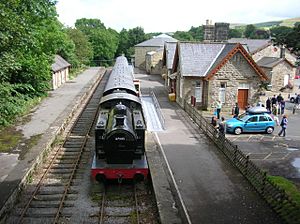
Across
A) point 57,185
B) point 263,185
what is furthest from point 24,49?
point 263,185

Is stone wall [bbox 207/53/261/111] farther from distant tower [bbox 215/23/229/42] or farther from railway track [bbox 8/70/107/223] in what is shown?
railway track [bbox 8/70/107/223]

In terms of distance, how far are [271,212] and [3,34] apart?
42.8 ft

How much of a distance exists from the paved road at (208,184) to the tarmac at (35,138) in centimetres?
588

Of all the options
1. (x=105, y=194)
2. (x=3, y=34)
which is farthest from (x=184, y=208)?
(x=3, y=34)

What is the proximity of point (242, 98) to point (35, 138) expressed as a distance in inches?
671

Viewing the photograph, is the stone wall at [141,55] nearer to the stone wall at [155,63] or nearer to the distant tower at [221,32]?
the stone wall at [155,63]

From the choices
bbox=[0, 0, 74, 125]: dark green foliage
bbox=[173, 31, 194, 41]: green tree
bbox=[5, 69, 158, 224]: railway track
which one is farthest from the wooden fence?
bbox=[173, 31, 194, 41]: green tree

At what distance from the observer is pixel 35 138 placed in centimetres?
2006

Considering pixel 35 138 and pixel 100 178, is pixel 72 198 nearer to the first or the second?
pixel 100 178

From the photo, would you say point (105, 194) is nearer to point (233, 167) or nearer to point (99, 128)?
point (99, 128)

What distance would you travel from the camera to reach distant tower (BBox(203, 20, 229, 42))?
1513 inches

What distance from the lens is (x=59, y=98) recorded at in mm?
34781

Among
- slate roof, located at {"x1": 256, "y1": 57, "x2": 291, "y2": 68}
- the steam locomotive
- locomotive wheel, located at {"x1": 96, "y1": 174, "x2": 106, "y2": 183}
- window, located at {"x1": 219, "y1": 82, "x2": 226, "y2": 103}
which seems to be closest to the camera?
the steam locomotive

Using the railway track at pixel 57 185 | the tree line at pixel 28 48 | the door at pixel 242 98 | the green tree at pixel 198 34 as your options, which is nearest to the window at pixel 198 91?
the door at pixel 242 98
